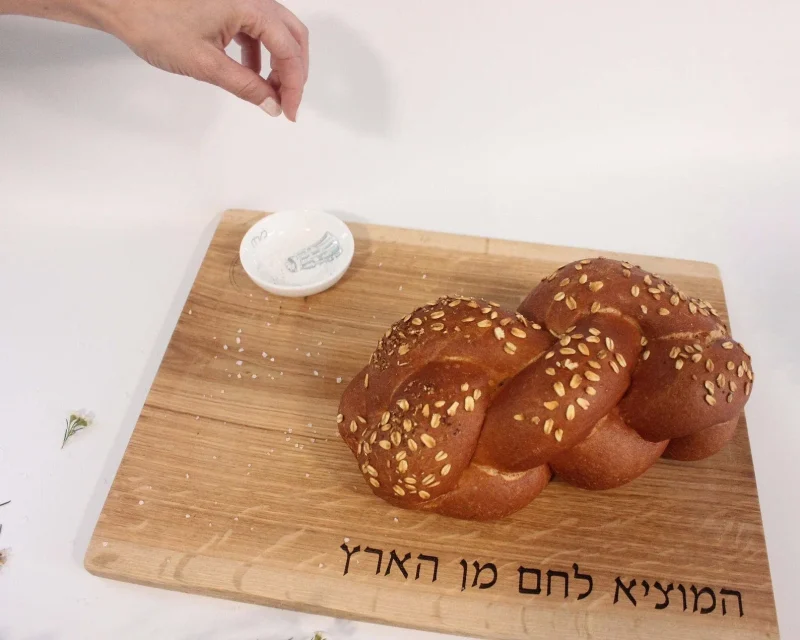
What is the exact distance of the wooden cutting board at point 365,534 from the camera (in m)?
1.57

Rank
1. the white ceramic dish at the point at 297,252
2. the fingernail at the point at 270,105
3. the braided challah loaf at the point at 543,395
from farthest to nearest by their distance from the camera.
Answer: the white ceramic dish at the point at 297,252
the fingernail at the point at 270,105
the braided challah loaf at the point at 543,395

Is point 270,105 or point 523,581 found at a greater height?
point 270,105

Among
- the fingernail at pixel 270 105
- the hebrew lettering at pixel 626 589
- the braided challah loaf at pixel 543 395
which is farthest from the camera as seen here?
the fingernail at pixel 270 105

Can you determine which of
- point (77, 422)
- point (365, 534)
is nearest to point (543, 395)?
point (365, 534)

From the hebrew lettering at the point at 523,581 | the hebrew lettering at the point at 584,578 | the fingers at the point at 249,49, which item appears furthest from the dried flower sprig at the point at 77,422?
the hebrew lettering at the point at 584,578

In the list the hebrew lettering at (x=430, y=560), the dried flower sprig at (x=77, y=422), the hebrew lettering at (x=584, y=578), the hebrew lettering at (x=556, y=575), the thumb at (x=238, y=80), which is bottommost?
the dried flower sprig at (x=77, y=422)

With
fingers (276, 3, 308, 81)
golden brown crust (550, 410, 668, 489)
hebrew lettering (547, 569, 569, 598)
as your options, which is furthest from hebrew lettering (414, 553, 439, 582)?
fingers (276, 3, 308, 81)

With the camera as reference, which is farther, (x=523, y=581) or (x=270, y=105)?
(x=270, y=105)

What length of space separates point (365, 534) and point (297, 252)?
1.06 m

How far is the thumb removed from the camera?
1698 mm

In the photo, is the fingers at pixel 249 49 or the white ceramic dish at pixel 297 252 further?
the white ceramic dish at pixel 297 252

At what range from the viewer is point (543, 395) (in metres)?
1.46

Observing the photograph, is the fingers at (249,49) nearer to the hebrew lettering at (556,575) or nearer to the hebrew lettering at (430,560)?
the hebrew lettering at (430,560)

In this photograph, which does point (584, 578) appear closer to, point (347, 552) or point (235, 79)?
point (347, 552)
